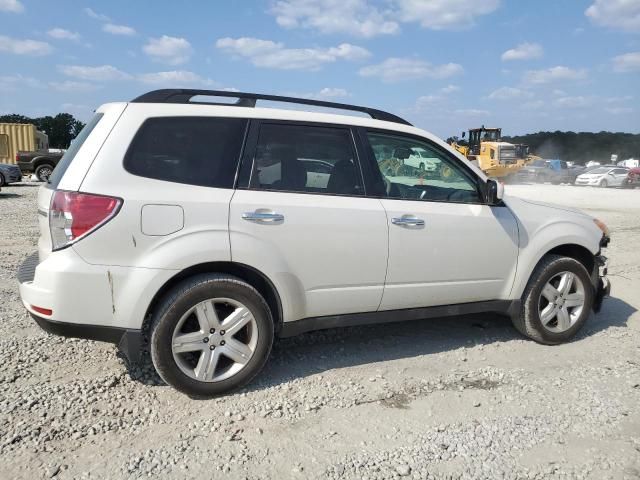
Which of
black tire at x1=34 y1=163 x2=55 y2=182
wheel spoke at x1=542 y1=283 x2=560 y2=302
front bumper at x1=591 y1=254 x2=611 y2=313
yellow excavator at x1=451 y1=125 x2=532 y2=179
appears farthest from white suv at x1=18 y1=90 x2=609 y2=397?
yellow excavator at x1=451 y1=125 x2=532 y2=179

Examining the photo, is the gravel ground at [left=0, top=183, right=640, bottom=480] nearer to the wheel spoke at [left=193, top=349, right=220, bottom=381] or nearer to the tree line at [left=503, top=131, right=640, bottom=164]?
the wheel spoke at [left=193, top=349, right=220, bottom=381]

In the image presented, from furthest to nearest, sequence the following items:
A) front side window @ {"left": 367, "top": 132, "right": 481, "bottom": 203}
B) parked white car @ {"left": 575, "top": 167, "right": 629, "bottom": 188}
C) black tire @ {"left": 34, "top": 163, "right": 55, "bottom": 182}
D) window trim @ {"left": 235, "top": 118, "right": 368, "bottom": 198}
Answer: parked white car @ {"left": 575, "top": 167, "right": 629, "bottom": 188}
black tire @ {"left": 34, "top": 163, "right": 55, "bottom": 182}
front side window @ {"left": 367, "top": 132, "right": 481, "bottom": 203}
window trim @ {"left": 235, "top": 118, "right": 368, "bottom": 198}

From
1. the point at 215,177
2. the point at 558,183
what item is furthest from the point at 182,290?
the point at 558,183

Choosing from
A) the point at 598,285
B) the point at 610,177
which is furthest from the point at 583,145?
the point at 598,285

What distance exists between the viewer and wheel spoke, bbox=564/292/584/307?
14.8 feet

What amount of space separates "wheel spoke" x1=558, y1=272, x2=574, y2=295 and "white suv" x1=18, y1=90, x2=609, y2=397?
430 mm

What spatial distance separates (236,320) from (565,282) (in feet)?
Result: 9.51

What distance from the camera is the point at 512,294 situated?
431 centimetres

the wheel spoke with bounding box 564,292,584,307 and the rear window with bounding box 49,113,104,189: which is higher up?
the rear window with bounding box 49,113,104,189

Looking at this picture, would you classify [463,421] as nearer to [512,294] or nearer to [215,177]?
[512,294]

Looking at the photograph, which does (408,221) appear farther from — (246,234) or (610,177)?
(610,177)

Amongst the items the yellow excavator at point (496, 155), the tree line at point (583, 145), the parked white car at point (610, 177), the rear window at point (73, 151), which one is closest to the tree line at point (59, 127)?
the tree line at point (583, 145)

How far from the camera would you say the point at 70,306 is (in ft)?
→ 9.89

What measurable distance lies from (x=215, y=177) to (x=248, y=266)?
0.61 metres
